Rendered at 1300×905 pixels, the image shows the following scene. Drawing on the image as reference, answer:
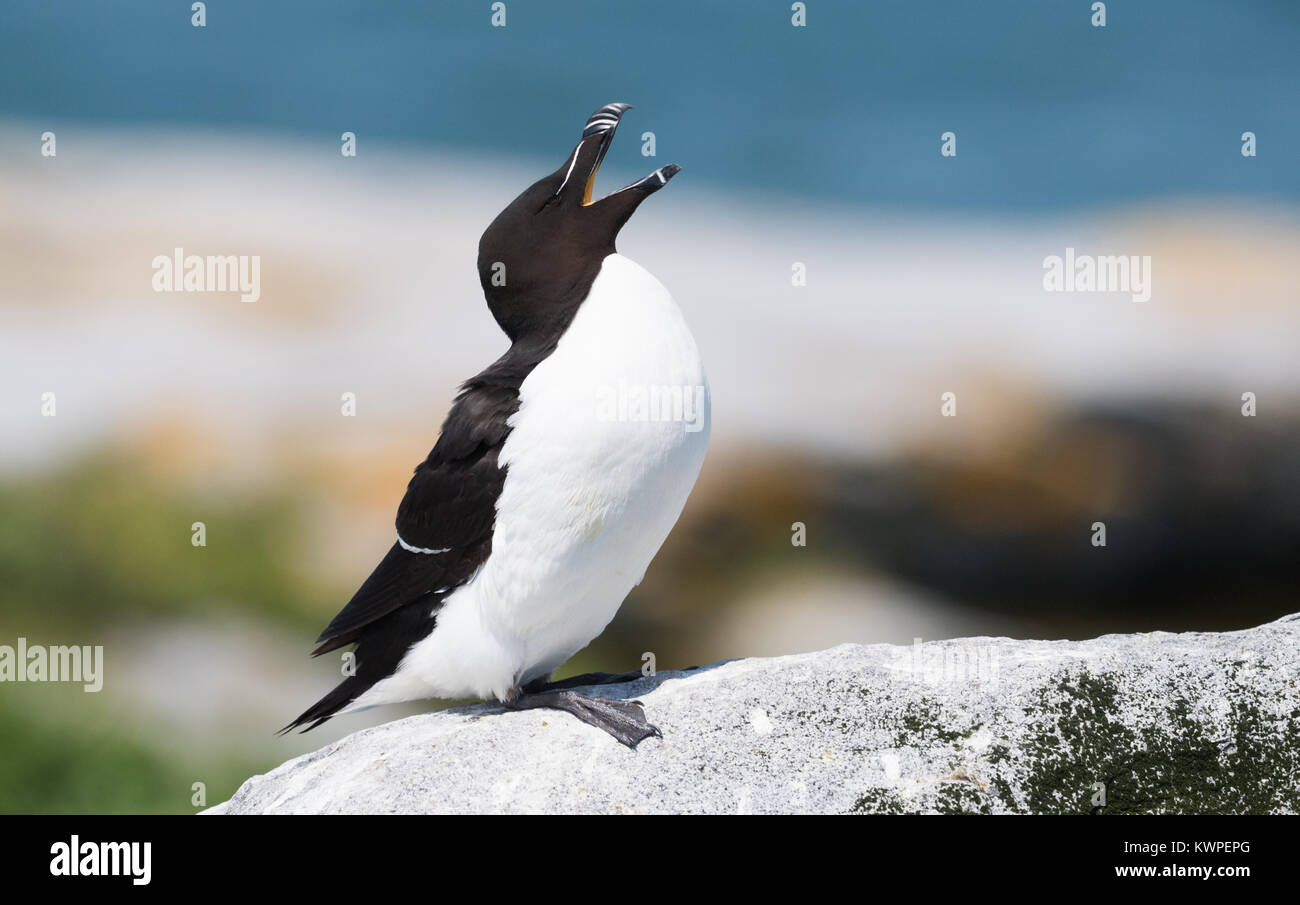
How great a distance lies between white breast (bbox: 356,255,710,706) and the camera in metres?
4.34

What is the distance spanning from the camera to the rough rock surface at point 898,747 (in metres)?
4.20

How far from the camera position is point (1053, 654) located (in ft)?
16.0

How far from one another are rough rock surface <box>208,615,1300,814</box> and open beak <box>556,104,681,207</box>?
1.98 m

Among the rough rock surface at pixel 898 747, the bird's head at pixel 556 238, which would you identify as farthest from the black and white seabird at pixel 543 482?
the rough rock surface at pixel 898 747

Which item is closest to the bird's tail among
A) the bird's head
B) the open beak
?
the bird's head

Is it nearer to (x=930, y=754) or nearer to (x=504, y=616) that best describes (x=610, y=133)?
(x=504, y=616)

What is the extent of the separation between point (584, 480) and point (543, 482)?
169mm

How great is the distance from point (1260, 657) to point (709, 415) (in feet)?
7.71

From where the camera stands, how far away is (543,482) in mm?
4402

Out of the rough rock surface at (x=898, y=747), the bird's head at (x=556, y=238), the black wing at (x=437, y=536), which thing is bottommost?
the rough rock surface at (x=898, y=747)

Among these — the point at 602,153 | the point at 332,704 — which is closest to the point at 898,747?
the point at 332,704

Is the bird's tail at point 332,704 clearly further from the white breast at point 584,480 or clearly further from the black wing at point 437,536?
the white breast at point 584,480

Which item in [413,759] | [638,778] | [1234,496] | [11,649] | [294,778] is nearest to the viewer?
[638,778]

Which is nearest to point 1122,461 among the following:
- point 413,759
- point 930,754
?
point 930,754
